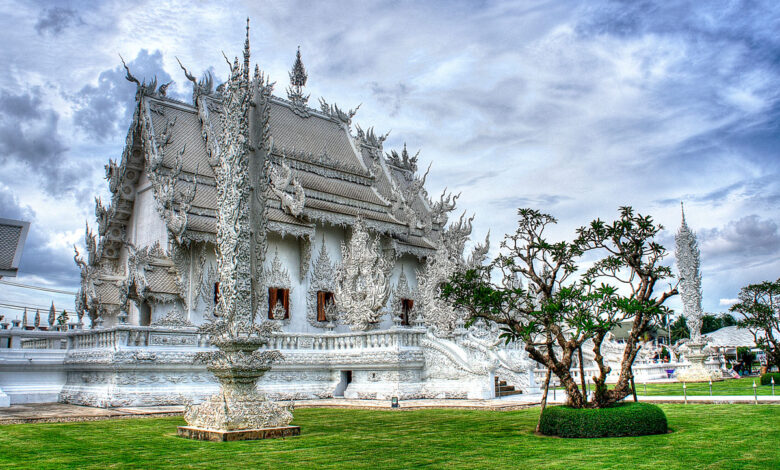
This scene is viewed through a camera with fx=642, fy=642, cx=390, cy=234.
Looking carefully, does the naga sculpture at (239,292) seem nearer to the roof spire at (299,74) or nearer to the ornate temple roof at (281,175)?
the ornate temple roof at (281,175)

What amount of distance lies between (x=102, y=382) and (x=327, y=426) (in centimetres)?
666

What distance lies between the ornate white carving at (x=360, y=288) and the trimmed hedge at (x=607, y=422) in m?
9.29

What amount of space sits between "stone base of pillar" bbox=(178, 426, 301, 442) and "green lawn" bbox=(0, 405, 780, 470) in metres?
0.21

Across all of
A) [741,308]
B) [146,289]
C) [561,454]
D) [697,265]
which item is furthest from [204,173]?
[697,265]

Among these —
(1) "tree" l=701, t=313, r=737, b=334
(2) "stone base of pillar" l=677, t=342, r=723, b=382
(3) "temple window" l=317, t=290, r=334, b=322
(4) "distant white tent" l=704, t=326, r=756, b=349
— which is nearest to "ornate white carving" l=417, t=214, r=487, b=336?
(3) "temple window" l=317, t=290, r=334, b=322

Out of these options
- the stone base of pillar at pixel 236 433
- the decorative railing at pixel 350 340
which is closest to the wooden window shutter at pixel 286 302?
the decorative railing at pixel 350 340

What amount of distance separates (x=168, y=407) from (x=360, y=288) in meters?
6.15

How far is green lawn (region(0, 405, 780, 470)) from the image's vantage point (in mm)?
6516

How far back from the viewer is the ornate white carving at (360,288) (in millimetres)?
17609

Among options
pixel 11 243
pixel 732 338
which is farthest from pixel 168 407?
pixel 732 338

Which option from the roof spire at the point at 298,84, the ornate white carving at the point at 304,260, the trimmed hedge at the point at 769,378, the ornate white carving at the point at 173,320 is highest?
the roof spire at the point at 298,84

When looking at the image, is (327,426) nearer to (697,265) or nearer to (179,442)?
(179,442)

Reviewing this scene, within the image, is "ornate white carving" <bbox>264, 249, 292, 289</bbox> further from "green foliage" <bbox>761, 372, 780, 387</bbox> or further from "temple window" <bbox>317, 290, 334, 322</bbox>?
"green foliage" <bbox>761, 372, 780, 387</bbox>

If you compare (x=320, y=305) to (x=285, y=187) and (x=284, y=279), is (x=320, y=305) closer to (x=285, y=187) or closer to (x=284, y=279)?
(x=284, y=279)
